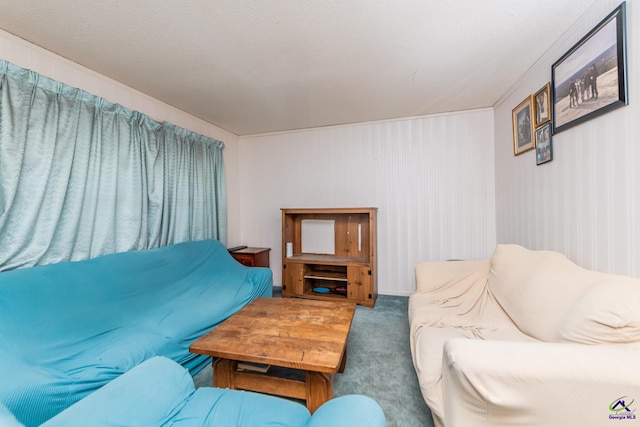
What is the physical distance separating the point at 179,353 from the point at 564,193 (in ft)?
9.25

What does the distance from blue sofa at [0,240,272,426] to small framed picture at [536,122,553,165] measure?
2.75 meters

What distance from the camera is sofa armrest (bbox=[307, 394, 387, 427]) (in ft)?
2.52

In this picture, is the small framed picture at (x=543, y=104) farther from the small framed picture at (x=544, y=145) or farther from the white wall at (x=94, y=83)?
the white wall at (x=94, y=83)

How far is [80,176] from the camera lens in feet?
6.31

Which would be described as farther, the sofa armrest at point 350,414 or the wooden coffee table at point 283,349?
the wooden coffee table at point 283,349

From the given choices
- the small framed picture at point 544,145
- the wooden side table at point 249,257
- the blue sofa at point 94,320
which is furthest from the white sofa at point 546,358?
the wooden side table at point 249,257

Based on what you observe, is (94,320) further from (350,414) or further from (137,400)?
(350,414)

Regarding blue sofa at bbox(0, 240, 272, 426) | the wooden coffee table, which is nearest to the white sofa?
the wooden coffee table

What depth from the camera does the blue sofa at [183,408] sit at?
31.3 inches

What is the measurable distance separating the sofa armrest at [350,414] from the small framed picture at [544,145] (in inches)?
85.1

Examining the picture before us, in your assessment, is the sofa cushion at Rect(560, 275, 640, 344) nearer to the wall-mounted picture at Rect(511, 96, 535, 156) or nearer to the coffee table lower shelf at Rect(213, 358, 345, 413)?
the coffee table lower shelf at Rect(213, 358, 345, 413)

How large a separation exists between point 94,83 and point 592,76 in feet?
11.5

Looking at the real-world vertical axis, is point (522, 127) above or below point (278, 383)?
above

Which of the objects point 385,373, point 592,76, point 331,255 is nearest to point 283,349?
point 385,373
